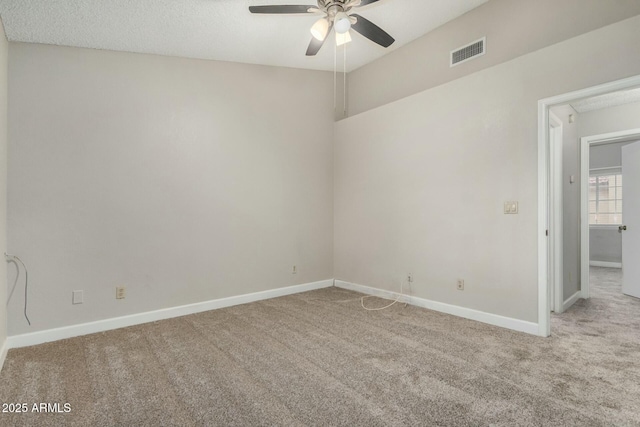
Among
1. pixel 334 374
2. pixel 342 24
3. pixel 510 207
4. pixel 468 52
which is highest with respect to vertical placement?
pixel 468 52

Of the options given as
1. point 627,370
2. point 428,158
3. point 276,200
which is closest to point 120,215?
point 276,200

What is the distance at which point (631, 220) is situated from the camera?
14.7 ft

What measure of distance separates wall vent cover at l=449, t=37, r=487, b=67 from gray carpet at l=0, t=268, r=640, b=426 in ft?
9.13

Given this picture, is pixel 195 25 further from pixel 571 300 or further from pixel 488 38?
pixel 571 300

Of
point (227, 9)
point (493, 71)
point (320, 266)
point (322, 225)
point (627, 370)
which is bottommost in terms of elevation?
point (627, 370)

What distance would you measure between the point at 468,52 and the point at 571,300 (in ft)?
10.5

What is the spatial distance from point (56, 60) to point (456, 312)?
15.1 ft

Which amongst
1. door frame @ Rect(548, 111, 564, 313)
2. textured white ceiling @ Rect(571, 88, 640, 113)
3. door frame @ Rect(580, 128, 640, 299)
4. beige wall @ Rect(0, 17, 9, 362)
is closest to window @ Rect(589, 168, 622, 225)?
door frame @ Rect(580, 128, 640, 299)

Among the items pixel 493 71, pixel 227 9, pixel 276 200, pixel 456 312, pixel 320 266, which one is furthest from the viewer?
pixel 320 266

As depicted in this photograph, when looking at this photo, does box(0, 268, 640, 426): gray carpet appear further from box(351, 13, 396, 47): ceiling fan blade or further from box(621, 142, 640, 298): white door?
box(351, 13, 396, 47): ceiling fan blade

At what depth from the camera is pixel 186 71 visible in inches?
146

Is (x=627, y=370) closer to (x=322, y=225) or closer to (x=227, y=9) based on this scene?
(x=322, y=225)

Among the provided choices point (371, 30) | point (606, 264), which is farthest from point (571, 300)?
point (606, 264)

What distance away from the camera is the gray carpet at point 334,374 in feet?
6.00
